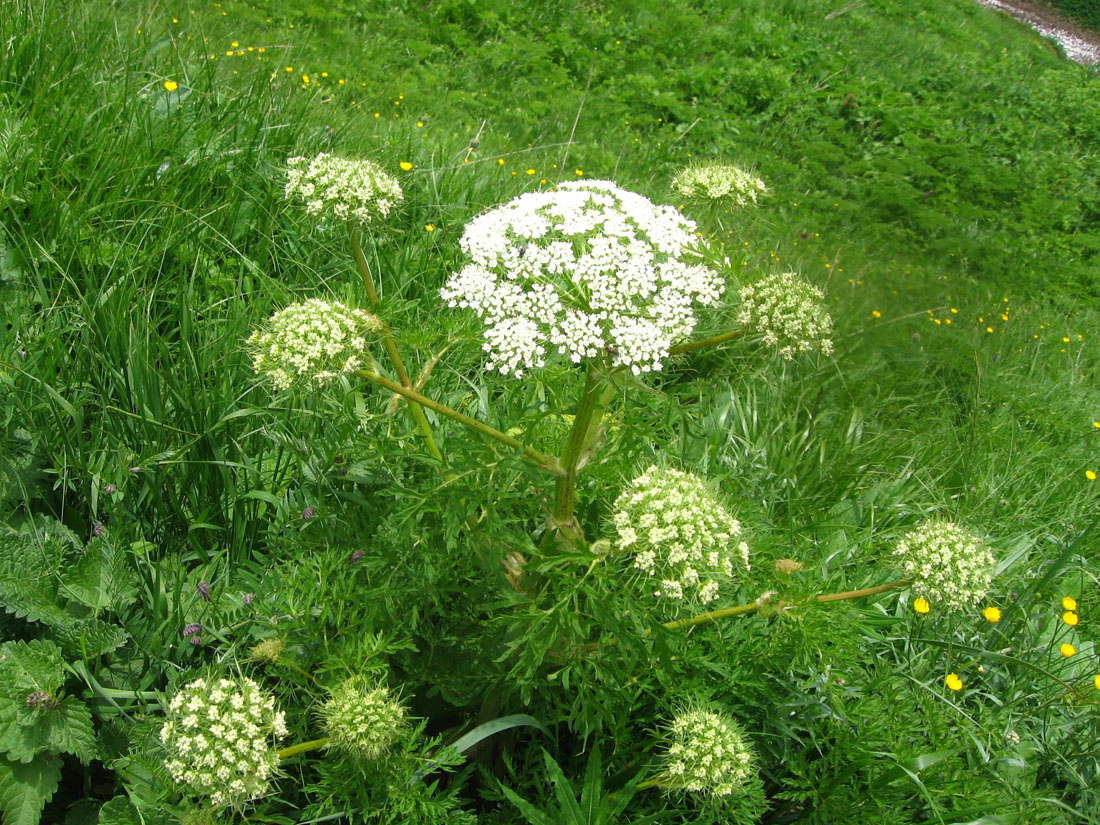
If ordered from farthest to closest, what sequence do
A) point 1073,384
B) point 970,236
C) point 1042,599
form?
point 970,236 → point 1073,384 → point 1042,599

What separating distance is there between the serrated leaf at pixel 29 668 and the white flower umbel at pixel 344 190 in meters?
1.56

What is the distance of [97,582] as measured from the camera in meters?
2.64

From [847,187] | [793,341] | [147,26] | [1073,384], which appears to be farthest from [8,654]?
[847,187]

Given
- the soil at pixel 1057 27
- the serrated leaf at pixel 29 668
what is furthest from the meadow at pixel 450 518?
the soil at pixel 1057 27

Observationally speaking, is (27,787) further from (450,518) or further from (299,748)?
(450,518)

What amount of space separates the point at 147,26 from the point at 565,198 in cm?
502

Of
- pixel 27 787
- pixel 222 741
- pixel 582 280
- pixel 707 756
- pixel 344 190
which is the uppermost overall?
pixel 582 280

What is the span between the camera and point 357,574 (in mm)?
2684

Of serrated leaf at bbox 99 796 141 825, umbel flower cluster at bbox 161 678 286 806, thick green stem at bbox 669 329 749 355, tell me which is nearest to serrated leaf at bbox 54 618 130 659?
serrated leaf at bbox 99 796 141 825

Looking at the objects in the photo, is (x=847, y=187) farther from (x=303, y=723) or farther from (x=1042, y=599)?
(x=303, y=723)

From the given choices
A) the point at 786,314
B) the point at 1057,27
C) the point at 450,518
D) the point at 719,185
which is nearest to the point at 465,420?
the point at 450,518

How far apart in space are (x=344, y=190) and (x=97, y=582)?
1530 mm

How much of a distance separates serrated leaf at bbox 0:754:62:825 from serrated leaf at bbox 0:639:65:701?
8.2 inches

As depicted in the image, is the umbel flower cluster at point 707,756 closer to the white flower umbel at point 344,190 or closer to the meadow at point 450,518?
the meadow at point 450,518
